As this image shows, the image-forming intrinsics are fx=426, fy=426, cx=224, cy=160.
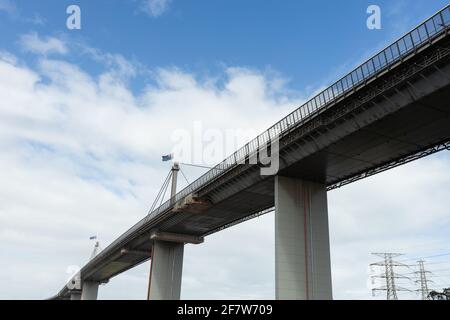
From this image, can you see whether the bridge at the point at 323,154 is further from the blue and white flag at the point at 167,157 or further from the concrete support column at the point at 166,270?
the blue and white flag at the point at 167,157

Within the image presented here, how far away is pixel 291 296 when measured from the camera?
40500 millimetres

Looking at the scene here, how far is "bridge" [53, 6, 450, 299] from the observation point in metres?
28.8

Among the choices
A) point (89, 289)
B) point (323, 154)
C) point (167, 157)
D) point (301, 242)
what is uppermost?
point (167, 157)

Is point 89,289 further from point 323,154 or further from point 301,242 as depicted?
point 323,154

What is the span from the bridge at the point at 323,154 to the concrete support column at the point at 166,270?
11990 millimetres

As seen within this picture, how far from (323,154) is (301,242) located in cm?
978

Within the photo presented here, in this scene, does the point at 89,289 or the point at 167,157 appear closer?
the point at 167,157

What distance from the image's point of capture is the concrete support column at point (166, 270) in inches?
2928

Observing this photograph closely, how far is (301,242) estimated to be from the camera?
42875 millimetres

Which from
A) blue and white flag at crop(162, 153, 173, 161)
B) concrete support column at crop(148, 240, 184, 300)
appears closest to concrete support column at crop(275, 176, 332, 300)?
concrete support column at crop(148, 240, 184, 300)

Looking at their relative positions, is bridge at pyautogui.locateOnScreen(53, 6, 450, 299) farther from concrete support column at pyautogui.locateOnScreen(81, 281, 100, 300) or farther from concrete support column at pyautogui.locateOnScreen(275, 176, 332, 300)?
concrete support column at pyautogui.locateOnScreen(81, 281, 100, 300)

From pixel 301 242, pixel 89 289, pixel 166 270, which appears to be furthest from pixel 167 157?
pixel 89 289

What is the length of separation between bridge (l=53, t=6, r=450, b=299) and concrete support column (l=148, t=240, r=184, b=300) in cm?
1199

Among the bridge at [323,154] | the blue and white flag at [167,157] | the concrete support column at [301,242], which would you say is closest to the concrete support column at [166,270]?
the bridge at [323,154]
